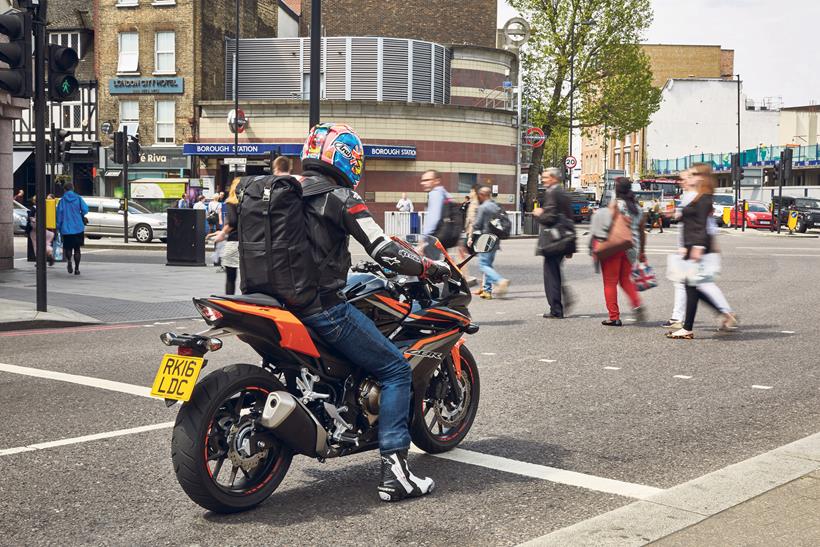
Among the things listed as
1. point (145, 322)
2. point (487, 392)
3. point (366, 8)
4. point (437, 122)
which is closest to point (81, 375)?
point (487, 392)

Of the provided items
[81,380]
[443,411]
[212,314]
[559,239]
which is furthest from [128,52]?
[212,314]

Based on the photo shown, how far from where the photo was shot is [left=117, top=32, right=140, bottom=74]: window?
44.3 meters

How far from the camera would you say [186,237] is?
21.7 m

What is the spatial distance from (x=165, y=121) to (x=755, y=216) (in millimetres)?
29034

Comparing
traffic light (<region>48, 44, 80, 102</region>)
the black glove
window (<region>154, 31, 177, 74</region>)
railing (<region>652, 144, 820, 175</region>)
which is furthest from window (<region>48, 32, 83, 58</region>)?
the black glove

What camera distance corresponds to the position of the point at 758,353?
30.7 ft

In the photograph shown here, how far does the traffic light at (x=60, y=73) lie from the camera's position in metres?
11.2

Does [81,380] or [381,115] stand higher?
[381,115]

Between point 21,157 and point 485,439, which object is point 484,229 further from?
point 21,157

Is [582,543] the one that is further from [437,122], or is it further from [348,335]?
[437,122]

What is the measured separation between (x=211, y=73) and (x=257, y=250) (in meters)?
42.4

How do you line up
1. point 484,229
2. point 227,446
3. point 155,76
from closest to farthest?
1. point 227,446
2. point 484,229
3. point 155,76

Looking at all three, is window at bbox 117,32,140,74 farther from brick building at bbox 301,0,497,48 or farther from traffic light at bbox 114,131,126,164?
traffic light at bbox 114,131,126,164

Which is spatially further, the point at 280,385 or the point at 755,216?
the point at 755,216
